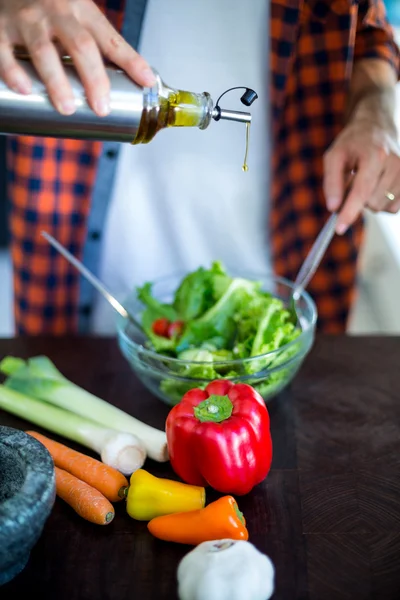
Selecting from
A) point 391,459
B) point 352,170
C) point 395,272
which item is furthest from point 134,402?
point 395,272

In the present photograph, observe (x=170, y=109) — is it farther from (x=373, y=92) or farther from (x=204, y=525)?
(x=373, y=92)

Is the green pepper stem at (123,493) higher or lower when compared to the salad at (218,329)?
lower

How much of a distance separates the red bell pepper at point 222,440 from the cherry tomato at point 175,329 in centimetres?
22

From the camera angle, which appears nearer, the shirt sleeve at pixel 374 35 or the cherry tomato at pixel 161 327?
the cherry tomato at pixel 161 327

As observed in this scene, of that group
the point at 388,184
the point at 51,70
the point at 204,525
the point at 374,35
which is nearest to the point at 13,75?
the point at 51,70

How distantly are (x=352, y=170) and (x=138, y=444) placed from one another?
2.21 ft

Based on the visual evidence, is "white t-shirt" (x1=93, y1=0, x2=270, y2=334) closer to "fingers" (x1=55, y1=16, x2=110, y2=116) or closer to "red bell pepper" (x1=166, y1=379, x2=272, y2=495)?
"fingers" (x1=55, y1=16, x2=110, y2=116)

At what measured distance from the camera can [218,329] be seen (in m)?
1.19

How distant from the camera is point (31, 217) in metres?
1.59

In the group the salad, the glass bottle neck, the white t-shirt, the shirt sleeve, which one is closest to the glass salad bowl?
the salad

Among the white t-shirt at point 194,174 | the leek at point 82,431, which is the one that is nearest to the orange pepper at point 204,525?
the leek at point 82,431

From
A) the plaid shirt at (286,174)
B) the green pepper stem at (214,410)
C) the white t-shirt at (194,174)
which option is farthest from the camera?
the plaid shirt at (286,174)

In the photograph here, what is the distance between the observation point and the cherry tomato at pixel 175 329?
1.20 m

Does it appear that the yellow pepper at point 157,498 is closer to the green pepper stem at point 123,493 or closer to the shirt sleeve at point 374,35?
the green pepper stem at point 123,493
